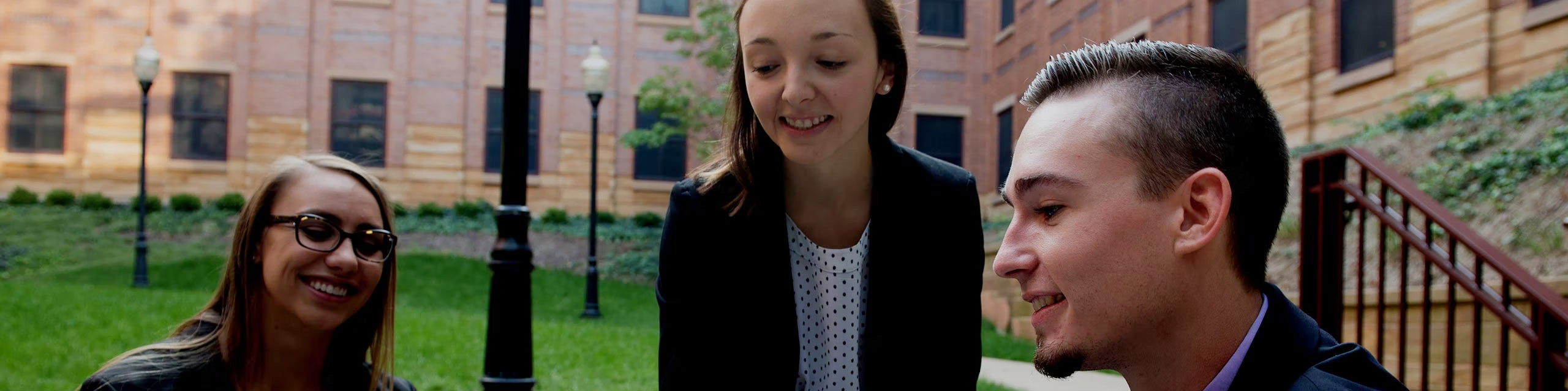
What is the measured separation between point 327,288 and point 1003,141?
2235 cm

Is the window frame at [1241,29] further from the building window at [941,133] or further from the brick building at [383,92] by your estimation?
the building window at [941,133]

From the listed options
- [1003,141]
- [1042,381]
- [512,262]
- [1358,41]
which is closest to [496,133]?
[1003,141]

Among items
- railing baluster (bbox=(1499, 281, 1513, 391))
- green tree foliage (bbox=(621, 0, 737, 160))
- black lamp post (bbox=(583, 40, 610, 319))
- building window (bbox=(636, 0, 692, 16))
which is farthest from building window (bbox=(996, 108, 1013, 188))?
railing baluster (bbox=(1499, 281, 1513, 391))

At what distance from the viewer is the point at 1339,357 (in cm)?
143

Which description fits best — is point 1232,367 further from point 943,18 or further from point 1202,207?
point 943,18

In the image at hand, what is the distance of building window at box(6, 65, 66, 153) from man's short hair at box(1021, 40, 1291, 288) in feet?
92.4

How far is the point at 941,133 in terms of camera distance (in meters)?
26.6

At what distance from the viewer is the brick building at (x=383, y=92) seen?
25.1m

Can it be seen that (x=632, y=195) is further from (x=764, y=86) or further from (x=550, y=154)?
(x=764, y=86)

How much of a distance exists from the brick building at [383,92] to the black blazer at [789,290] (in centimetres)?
2052

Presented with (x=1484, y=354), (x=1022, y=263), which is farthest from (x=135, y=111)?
(x=1022, y=263)

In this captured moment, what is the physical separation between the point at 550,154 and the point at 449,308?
32.6ft

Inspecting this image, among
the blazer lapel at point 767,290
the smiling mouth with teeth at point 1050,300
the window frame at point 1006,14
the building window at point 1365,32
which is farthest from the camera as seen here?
the window frame at point 1006,14

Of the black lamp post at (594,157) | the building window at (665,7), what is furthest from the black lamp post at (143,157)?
the building window at (665,7)
